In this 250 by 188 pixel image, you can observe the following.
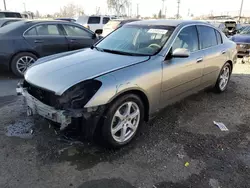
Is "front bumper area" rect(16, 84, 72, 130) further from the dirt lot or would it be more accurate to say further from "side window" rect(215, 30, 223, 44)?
"side window" rect(215, 30, 223, 44)

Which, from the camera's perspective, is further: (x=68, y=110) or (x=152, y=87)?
(x=152, y=87)

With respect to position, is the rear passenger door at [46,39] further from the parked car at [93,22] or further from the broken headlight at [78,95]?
the parked car at [93,22]

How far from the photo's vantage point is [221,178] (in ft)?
9.00

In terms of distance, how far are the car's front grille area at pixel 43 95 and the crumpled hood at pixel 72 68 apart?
0.06m

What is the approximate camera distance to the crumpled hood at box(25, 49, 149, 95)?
284 centimetres

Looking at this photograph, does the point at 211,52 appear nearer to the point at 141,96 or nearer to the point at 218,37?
the point at 218,37

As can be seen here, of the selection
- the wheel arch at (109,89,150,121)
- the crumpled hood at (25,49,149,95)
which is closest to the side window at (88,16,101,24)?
the crumpled hood at (25,49,149,95)

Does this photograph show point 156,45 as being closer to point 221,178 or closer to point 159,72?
point 159,72

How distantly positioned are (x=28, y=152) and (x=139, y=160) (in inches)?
55.1

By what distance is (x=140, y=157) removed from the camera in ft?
10.1


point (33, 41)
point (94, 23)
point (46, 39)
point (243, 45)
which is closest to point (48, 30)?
point (46, 39)

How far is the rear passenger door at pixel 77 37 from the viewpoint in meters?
7.27

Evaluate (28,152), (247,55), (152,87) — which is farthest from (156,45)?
(247,55)

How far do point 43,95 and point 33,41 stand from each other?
415 cm
